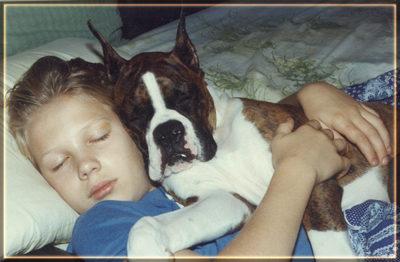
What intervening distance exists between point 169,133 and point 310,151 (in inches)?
20.9

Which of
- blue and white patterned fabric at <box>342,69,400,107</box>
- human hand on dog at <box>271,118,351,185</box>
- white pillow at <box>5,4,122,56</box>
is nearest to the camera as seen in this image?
human hand on dog at <box>271,118,351,185</box>

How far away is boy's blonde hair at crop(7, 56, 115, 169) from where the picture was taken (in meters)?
1.40

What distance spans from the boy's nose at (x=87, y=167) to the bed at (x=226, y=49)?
206 mm

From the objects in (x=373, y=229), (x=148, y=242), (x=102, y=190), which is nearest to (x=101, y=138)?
(x=102, y=190)

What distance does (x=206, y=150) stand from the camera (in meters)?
1.35

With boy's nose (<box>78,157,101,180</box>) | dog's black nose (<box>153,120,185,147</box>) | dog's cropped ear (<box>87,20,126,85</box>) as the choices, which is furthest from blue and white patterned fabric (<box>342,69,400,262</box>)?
dog's cropped ear (<box>87,20,126,85</box>)

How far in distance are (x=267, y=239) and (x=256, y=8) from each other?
266 centimetres

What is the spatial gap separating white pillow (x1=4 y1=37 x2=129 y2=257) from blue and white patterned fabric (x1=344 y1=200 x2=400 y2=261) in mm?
1173

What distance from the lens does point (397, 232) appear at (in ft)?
3.42

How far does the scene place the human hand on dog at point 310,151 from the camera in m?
1.15

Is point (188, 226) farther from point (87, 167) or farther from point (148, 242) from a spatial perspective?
point (87, 167)

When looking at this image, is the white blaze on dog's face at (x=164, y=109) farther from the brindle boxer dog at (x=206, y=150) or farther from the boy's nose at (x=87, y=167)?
the boy's nose at (x=87, y=167)

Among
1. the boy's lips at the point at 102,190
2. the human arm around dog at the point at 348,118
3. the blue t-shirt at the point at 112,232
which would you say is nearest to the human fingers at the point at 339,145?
the human arm around dog at the point at 348,118

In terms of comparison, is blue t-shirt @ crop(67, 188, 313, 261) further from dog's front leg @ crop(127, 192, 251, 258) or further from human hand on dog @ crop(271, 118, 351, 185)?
human hand on dog @ crop(271, 118, 351, 185)
